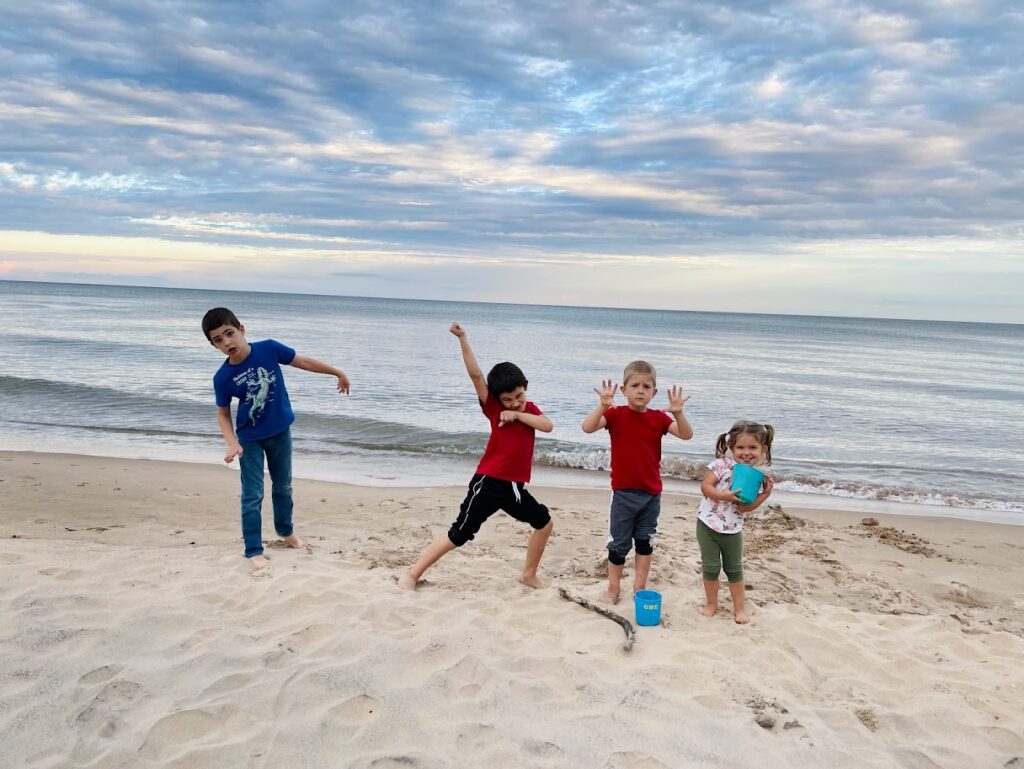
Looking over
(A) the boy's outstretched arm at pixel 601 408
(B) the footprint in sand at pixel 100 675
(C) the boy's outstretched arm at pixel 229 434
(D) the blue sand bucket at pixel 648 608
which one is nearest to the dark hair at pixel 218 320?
(C) the boy's outstretched arm at pixel 229 434

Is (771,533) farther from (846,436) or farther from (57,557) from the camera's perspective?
(846,436)

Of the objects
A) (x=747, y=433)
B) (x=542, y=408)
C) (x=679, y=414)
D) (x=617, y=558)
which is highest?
(x=679, y=414)

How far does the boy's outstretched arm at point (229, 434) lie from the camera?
4.92 m

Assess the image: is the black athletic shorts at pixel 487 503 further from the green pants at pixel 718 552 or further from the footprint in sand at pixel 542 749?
the footprint in sand at pixel 542 749

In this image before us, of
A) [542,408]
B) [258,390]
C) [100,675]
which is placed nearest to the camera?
[100,675]

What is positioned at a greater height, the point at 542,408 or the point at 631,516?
the point at 631,516

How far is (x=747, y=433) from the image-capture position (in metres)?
4.55

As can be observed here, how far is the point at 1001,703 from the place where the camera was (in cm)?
371

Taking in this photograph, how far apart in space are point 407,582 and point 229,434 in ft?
5.56

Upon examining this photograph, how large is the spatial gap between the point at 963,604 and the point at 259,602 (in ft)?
17.6

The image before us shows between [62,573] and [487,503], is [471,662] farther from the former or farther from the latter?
[62,573]

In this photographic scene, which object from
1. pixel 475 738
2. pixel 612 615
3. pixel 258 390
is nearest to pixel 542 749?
pixel 475 738

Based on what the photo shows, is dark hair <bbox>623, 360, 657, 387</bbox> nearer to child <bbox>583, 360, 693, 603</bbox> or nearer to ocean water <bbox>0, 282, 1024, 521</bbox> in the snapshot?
child <bbox>583, 360, 693, 603</bbox>

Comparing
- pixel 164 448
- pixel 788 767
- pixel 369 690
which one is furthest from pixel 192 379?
pixel 788 767
